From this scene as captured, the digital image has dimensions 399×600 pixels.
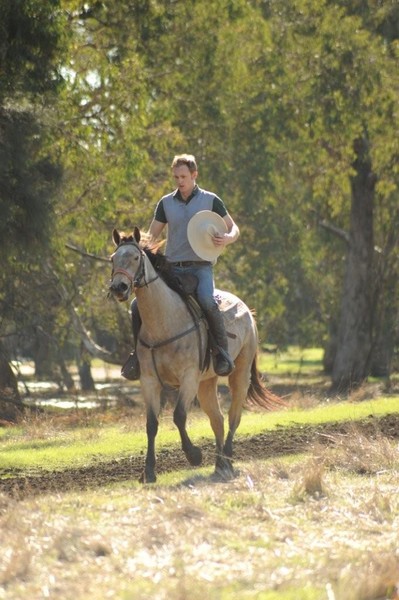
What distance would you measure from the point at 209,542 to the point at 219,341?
477 cm

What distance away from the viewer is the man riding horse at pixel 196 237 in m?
14.1

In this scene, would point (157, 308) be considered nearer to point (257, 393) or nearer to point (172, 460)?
point (172, 460)

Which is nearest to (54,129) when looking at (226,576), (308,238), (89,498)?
(89,498)

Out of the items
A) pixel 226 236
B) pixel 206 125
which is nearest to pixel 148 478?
pixel 226 236

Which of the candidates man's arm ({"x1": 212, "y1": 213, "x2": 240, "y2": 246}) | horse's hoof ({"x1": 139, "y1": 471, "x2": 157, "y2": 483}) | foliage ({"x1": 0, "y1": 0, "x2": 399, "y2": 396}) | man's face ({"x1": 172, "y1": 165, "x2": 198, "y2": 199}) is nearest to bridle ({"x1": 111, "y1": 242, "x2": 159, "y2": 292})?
man's arm ({"x1": 212, "y1": 213, "x2": 240, "y2": 246})

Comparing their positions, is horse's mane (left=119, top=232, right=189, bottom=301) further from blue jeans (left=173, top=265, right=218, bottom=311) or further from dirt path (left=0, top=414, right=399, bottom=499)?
dirt path (left=0, top=414, right=399, bottom=499)

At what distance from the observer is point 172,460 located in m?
16.0

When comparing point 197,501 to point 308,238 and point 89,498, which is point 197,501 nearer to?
point 89,498

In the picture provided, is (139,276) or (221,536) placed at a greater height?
(139,276)

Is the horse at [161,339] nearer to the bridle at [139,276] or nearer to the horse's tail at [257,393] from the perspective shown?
the bridle at [139,276]

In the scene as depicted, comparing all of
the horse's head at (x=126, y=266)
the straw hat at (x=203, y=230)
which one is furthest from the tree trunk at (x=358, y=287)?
the horse's head at (x=126, y=266)

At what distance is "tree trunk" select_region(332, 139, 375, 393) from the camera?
36188 millimetres

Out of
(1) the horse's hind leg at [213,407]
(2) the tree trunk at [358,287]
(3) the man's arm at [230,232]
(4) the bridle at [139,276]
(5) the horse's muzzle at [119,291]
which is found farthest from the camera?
Result: (2) the tree trunk at [358,287]

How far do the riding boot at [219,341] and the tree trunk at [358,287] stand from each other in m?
20.9
